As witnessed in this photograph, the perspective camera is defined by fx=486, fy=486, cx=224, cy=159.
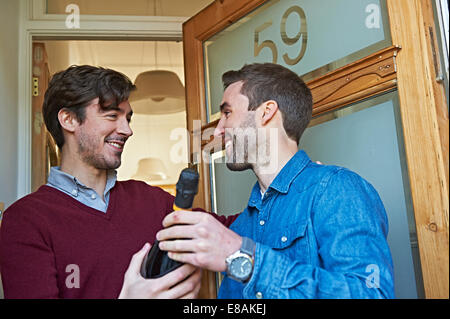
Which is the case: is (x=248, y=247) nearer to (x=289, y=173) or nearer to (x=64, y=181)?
(x=289, y=173)

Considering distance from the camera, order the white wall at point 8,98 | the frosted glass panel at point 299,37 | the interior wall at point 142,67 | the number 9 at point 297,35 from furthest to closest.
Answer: the interior wall at point 142,67 < the white wall at point 8,98 < the number 9 at point 297,35 < the frosted glass panel at point 299,37

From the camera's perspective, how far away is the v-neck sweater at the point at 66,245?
0.96 meters

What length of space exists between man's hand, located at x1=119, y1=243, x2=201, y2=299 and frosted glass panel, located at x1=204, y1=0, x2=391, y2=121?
2.47 feet

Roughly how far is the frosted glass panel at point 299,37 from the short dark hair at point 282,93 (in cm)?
20

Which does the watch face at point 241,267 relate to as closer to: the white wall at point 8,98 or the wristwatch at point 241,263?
the wristwatch at point 241,263

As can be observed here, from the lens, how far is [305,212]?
92cm

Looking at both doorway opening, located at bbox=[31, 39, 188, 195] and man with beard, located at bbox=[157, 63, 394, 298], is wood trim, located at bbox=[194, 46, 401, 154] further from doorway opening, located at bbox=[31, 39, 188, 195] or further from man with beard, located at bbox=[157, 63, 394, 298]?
doorway opening, located at bbox=[31, 39, 188, 195]

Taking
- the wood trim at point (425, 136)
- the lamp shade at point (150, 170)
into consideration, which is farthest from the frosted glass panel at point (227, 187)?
the lamp shade at point (150, 170)

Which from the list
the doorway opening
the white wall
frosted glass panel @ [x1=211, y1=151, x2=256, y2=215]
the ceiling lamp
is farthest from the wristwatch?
the ceiling lamp

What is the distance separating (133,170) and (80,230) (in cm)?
410

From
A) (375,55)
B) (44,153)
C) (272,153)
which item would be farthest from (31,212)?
(44,153)

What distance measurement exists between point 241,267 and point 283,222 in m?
0.23
